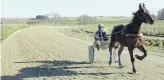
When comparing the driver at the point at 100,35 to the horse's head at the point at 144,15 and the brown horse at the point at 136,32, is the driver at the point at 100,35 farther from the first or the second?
the horse's head at the point at 144,15

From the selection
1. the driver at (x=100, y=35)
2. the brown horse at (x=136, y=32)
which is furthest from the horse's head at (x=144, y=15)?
the driver at (x=100, y=35)

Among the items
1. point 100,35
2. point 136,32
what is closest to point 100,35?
point 100,35

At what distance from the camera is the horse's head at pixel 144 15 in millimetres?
12447

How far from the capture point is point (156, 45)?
26.1 meters

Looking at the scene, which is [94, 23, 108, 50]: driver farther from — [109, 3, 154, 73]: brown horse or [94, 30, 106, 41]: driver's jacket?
[109, 3, 154, 73]: brown horse

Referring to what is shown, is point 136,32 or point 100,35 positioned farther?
point 100,35

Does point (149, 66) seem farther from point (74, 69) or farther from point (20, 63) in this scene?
point (20, 63)

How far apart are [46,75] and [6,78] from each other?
1.41 meters

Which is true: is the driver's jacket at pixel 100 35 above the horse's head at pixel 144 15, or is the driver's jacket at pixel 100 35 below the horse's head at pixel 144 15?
below

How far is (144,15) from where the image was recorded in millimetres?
12617

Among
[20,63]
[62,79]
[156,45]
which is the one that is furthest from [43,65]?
[156,45]

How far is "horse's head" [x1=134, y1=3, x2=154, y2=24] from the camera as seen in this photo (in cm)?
1245

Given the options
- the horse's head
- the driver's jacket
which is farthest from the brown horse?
the driver's jacket

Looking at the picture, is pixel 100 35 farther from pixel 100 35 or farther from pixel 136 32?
pixel 136 32
